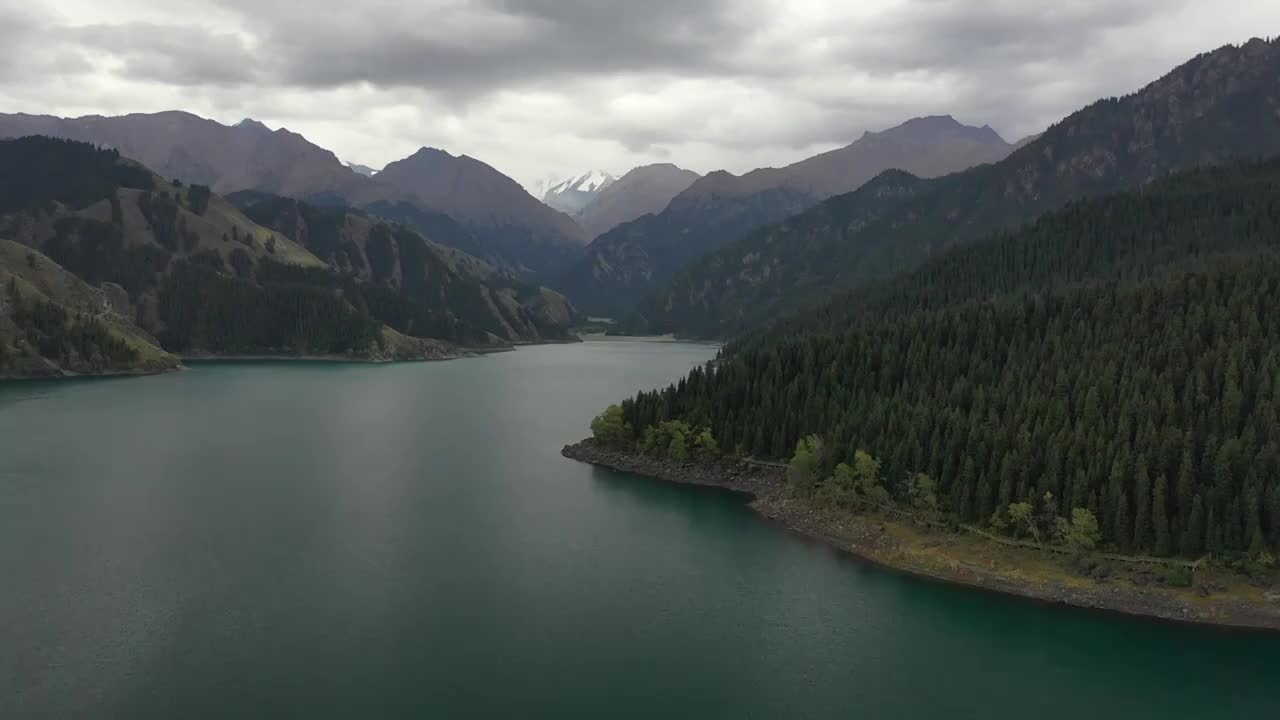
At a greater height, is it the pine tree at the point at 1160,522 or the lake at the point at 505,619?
the pine tree at the point at 1160,522

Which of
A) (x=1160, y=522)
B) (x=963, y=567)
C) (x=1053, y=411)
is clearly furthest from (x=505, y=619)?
(x=1053, y=411)

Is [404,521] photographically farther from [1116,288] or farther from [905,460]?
[1116,288]

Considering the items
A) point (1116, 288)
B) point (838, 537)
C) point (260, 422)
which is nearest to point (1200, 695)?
point (838, 537)

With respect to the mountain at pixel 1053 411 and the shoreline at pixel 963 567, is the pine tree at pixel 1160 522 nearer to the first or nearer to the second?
the mountain at pixel 1053 411

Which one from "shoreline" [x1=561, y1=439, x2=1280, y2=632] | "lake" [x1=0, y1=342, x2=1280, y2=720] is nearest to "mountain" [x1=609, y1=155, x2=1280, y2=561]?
"shoreline" [x1=561, y1=439, x2=1280, y2=632]

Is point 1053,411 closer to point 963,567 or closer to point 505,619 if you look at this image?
point 963,567

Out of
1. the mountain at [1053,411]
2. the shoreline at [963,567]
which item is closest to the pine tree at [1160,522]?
the mountain at [1053,411]

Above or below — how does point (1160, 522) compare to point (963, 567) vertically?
above
